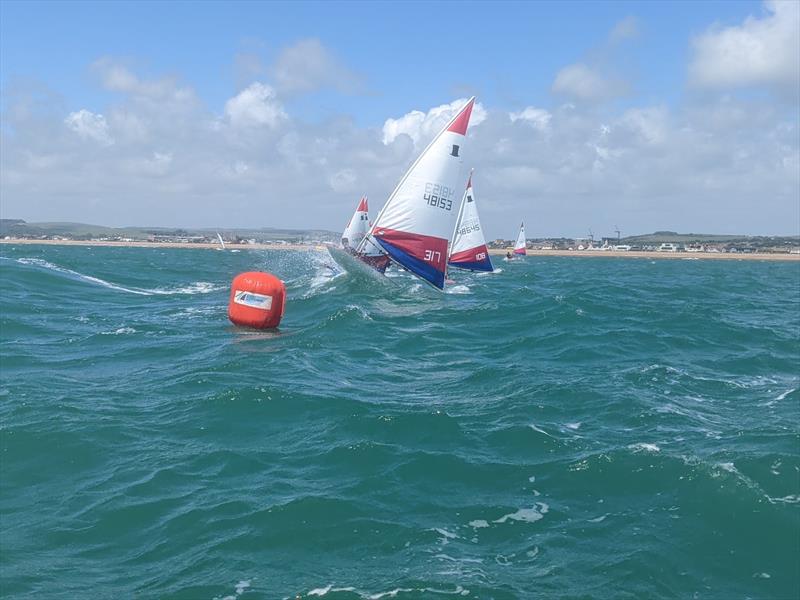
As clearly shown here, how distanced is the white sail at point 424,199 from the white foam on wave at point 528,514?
21.7 m

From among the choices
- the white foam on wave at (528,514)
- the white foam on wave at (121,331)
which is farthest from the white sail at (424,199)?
the white foam on wave at (528,514)

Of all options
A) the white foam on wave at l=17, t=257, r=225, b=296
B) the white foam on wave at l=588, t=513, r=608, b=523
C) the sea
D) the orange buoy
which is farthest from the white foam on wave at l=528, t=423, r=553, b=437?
the white foam on wave at l=17, t=257, r=225, b=296

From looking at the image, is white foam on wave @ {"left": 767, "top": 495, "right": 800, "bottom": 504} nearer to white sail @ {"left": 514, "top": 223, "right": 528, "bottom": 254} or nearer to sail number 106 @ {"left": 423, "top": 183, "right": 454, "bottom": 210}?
A: sail number 106 @ {"left": 423, "top": 183, "right": 454, "bottom": 210}

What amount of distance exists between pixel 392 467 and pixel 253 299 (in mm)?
11734

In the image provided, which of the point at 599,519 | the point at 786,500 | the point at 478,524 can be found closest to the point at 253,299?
the point at 478,524

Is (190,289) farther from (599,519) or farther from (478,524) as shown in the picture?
(599,519)

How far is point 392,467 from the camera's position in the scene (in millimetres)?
10117

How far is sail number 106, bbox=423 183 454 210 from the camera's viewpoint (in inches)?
1168

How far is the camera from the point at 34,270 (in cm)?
3941

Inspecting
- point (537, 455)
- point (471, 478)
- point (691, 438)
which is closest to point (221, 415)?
point (471, 478)

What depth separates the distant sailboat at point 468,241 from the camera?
180ft

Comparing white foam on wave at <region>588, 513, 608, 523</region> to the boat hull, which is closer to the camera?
white foam on wave at <region>588, 513, 608, 523</region>

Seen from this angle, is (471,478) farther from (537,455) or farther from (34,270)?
(34,270)

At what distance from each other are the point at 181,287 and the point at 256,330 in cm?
2020
